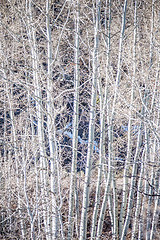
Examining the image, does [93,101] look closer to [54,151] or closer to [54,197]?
[54,151]

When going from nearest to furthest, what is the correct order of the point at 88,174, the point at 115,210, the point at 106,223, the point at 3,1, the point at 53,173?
the point at 53,173
the point at 88,174
the point at 115,210
the point at 3,1
the point at 106,223

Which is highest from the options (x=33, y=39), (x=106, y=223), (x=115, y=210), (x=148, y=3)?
(x=148, y=3)

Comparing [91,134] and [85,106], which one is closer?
[91,134]

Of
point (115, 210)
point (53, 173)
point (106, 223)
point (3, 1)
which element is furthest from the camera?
point (106, 223)

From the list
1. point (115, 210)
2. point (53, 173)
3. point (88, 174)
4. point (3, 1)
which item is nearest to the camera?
point (53, 173)

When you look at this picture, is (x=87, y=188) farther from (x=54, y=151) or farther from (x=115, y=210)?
(x=115, y=210)

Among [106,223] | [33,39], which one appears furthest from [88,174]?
[106,223]

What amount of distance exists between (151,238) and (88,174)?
3.76 meters

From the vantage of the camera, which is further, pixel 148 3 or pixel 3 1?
pixel 3 1

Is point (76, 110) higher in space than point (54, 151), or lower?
higher

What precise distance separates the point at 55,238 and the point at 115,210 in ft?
6.37

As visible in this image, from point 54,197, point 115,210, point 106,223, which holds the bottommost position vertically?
point 106,223

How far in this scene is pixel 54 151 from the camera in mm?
4207

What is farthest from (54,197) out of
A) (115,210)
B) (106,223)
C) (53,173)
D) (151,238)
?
(106,223)
